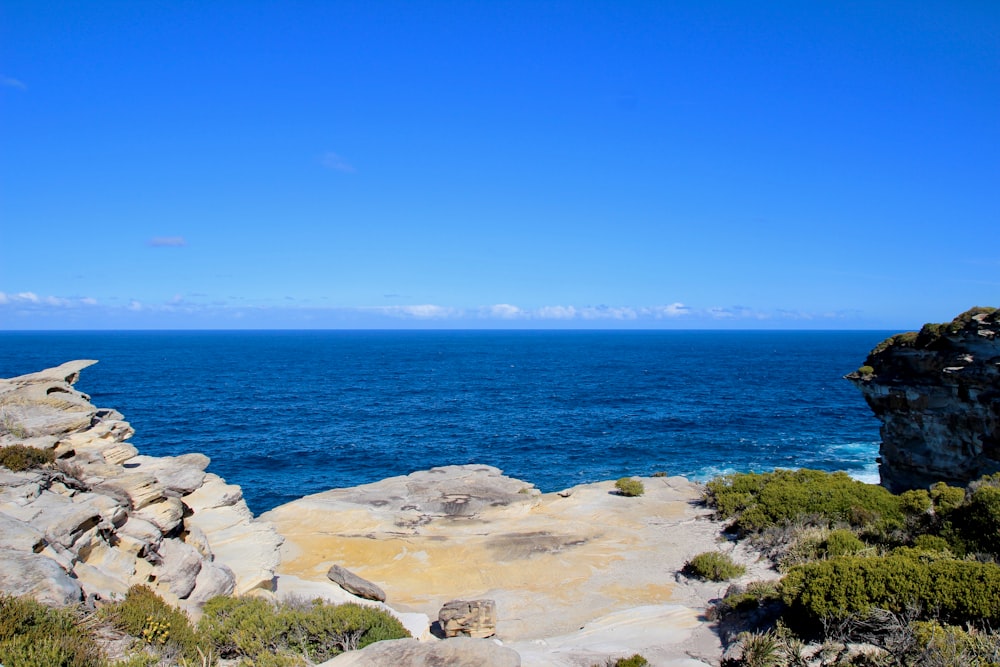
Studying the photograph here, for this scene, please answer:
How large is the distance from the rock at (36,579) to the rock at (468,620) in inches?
343

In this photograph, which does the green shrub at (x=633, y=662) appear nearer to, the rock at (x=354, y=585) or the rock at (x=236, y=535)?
the rock at (x=354, y=585)

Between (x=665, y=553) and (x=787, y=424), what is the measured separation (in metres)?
49.5

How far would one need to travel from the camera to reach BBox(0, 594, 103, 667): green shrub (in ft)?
27.6

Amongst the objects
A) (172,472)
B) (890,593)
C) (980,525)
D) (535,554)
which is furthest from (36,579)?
(980,525)

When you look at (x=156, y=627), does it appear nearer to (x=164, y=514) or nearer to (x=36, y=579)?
(x=36, y=579)

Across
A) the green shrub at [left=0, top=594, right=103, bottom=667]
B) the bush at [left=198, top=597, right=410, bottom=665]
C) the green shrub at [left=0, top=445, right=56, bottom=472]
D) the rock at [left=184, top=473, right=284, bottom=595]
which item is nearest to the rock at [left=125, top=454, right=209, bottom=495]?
the rock at [left=184, top=473, right=284, bottom=595]

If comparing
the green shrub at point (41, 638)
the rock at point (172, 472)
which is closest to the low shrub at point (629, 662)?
the green shrub at point (41, 638)

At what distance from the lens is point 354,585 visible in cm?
1917

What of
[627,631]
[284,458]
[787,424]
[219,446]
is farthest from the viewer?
[787,424]

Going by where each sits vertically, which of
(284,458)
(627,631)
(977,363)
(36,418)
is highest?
(977,363)

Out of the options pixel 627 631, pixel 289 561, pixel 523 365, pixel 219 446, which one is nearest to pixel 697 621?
pixel 627 631

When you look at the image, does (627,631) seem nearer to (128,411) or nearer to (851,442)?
(851,442)

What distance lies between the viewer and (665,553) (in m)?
23.8

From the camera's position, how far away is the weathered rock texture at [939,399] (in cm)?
2775
